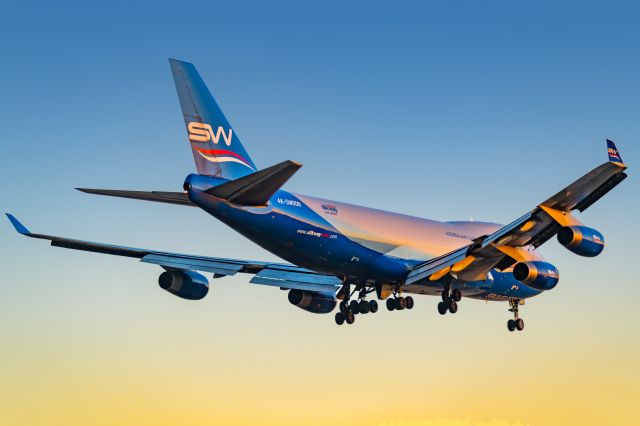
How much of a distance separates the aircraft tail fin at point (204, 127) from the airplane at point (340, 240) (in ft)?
0.10

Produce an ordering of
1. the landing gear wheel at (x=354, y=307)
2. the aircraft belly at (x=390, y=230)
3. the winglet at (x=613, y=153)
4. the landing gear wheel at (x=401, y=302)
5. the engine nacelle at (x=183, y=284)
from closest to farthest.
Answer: the winglet at (x=613, y=153) → the aircraft belly at (x=390, y=230) → the landing gear wheel at (x=401, y=302) → the landing gear wheel at (x=354, y=307) → the engine nacelle at (x=183, y=284)

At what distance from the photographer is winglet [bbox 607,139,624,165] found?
28047 millimetres

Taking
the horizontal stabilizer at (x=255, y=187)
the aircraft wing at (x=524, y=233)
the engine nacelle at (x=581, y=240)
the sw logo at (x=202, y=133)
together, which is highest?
the sw logo at (x=202, y=133)

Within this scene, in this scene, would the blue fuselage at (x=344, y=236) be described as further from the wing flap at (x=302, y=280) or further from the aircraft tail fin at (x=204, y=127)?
the wing flap at (x=302, y=280)

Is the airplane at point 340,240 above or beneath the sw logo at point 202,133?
beneath

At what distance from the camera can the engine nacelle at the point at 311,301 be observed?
120ft

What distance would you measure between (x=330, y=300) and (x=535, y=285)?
28.8 ft

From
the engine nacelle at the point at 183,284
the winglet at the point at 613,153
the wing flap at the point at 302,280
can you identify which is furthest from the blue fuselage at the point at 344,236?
the winglet at the point at 613,153

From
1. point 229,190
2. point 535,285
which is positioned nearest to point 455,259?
point 535,285

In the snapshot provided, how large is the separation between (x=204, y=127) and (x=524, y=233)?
11.5 m

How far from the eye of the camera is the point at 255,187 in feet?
88.8

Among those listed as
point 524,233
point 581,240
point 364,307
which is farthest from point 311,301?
point 581,240

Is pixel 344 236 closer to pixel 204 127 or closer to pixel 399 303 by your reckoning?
pixel 399 303

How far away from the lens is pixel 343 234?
31172 millimetres
